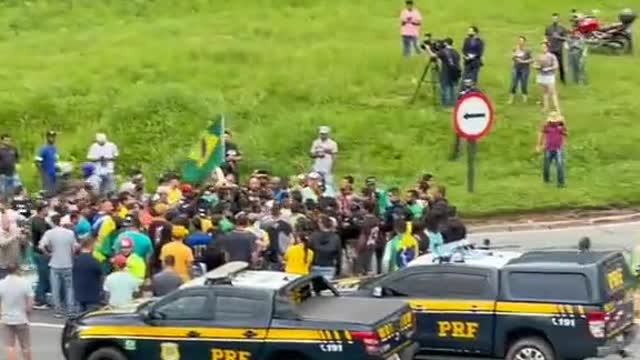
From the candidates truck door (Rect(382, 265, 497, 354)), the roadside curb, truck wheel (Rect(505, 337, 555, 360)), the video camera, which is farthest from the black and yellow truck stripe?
the video camera

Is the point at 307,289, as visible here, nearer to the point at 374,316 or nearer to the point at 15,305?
the point at 374,316

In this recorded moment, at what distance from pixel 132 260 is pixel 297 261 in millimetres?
2508

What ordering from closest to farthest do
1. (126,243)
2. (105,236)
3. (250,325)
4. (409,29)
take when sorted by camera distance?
(250,325), (126,243), (105,236), (409,29)

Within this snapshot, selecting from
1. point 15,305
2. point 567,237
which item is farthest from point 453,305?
point 567,237

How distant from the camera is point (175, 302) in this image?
2102 cm

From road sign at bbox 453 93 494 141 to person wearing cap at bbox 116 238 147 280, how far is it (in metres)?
9.12

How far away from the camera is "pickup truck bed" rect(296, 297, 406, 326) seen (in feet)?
66.1

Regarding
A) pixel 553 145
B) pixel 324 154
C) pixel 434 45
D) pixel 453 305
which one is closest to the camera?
pixel 453 305

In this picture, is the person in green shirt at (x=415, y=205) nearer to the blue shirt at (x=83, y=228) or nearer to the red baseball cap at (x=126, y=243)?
the red baseball cap at (x=126, y=243)

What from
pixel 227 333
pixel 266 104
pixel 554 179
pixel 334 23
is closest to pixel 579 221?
pixel 554 179

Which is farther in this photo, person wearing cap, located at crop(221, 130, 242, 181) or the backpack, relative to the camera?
the backpack

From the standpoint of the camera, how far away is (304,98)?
41.8 metres

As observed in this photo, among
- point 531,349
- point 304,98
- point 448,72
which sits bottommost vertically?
point 531,349

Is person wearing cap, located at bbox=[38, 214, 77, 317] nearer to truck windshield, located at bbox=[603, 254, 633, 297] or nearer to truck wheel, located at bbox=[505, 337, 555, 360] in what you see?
truck wheel, located at bbox=[505, 337, 555, 360]
